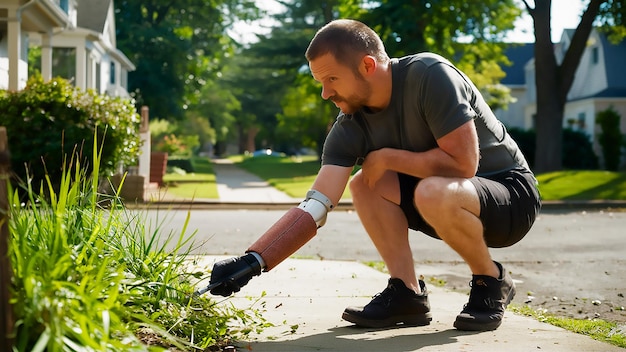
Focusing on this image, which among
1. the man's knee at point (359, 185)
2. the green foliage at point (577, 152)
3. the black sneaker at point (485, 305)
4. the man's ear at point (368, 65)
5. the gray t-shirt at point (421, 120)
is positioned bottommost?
the green foliage at point (577, 152)

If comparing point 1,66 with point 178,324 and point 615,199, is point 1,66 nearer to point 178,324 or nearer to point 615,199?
point 615,199

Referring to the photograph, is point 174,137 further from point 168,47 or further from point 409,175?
point 409,175

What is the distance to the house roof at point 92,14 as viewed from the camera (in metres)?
25.7

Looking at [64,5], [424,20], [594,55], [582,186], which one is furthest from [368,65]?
[594,55]

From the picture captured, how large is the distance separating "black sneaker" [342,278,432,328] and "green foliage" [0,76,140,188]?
950cm

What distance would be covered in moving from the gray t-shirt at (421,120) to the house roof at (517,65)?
46.7 meters

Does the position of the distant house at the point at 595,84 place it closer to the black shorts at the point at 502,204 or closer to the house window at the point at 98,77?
the house window at the point at 98,77

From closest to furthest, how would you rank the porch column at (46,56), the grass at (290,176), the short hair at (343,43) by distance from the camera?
the short hair at (343,43) < the porch column at (46,56) < the grass at (290,176)

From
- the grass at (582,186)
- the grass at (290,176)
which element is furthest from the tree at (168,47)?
the grass at (582,186)

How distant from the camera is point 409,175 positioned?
429 cm

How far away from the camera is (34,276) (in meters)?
2.68

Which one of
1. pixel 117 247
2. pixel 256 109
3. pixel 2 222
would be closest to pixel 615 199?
pixel 117 247

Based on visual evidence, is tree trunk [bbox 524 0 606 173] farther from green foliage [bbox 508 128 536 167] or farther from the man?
the man

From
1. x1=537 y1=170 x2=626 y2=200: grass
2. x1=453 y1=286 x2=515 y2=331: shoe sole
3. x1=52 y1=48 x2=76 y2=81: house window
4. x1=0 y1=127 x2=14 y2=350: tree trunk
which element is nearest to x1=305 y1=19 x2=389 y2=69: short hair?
x1=453 y1=286 x2=515 y2=331: shoe sole
